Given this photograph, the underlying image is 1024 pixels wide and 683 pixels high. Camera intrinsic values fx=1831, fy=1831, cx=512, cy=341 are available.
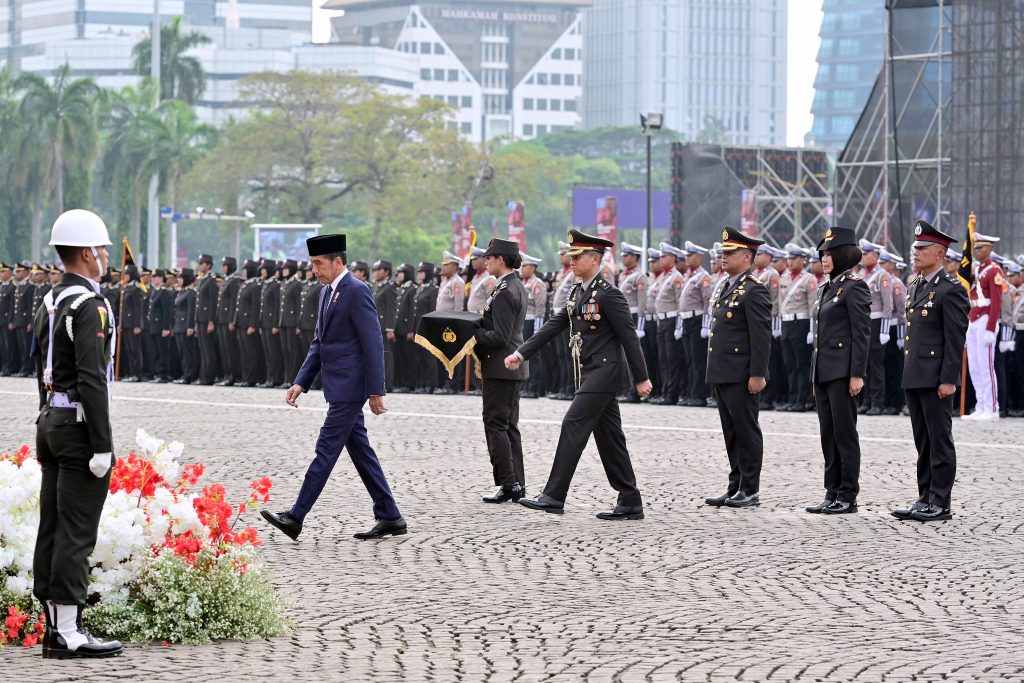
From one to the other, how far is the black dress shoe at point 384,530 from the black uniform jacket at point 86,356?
12.3ft

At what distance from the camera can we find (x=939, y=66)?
36344mm

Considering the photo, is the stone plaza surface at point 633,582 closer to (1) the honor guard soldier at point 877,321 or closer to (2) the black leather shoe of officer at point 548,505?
(2) the black leather shoe of officer at point 548,505

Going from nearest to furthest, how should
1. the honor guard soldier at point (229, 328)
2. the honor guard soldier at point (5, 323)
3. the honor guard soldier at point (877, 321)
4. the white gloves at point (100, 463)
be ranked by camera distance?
the white gloves at point (100, 463) → the honor guard soldier at point (877, 321) → the honor guard soldier at point (229, 328) → the honor guard soldier at point (5, 323)

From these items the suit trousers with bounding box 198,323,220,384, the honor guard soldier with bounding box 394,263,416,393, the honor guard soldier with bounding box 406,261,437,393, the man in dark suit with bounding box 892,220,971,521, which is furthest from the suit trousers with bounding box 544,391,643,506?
the suit trousers with bounding box 198,323,220,384

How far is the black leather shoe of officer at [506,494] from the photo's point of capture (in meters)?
12.8

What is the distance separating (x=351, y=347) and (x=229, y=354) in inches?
726

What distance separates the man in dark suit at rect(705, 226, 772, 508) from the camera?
12750 millimetres

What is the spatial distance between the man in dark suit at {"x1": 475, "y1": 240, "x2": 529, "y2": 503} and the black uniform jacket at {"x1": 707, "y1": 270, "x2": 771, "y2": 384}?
1.38 meters

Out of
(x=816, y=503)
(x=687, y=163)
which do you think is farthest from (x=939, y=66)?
(x=816, y=503)

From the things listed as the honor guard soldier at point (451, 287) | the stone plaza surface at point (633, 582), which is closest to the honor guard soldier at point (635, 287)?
the honor guard soldier at point (451, 287)

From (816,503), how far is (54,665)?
271 inches

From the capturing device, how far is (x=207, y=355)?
1161 inches

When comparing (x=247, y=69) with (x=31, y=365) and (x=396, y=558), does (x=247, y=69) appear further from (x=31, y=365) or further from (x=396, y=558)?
(x=396, y=558)

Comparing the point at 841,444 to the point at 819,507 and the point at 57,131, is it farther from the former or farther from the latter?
the point at 57,131
